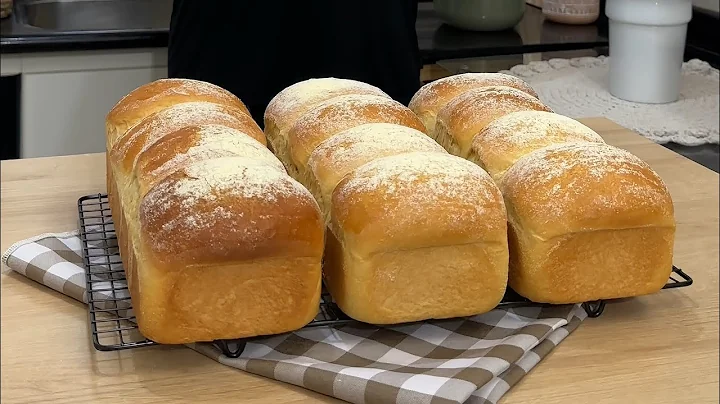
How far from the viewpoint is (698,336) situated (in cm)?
89

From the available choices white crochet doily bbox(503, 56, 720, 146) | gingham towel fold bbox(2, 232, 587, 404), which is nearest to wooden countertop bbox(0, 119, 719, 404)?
gingham towel fold bbox(2, 232, 587, 404)

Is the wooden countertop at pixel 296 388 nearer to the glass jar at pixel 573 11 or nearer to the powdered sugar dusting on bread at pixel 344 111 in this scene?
the powdered sugar dusting on bread at pixel 344 111

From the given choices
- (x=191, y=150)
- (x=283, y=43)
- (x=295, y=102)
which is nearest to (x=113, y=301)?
(x=191, y=150)

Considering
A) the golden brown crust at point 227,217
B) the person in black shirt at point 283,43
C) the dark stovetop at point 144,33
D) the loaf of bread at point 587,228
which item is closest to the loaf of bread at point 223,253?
the golden brown crust at point 227,217

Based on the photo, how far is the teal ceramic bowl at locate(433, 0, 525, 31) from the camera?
2.24m

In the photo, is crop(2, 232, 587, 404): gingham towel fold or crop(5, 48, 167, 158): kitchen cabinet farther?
crop(5, 48, 167, 158): kitchen cabinet

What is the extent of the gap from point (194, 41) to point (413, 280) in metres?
1.08

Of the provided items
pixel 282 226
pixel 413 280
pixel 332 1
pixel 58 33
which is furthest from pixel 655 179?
pixel 58 33

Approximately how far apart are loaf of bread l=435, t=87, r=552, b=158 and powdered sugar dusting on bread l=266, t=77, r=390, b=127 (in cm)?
9

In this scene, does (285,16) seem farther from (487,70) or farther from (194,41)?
(487,70)

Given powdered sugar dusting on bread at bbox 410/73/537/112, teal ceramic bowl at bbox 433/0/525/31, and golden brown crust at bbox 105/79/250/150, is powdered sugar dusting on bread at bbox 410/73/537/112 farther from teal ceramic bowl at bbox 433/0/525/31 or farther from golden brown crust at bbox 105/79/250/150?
teal ceramic bowl at bbox 433/0/525/31

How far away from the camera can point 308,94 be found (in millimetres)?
1165

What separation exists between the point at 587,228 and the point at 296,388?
316 mm

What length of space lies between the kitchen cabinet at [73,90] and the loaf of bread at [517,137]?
3.74ft
